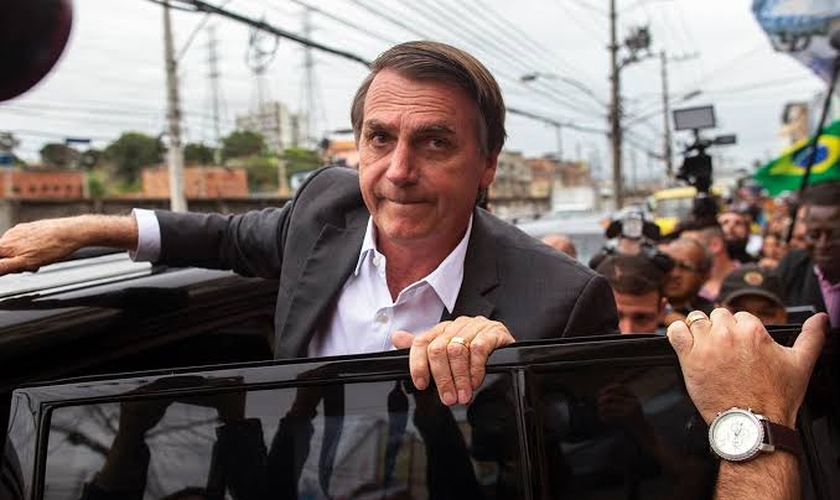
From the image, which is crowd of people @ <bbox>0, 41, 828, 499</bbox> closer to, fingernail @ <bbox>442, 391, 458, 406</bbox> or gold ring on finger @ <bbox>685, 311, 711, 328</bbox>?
fingernail @ <bbox>442, 391, 458, 406</bbox>

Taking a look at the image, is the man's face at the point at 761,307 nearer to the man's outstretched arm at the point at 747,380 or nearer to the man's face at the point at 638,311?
the man's face at the point at 638,311

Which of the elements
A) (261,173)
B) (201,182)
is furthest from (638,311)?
(261,173)

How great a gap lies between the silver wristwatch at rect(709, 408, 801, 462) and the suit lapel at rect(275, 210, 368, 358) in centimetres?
99

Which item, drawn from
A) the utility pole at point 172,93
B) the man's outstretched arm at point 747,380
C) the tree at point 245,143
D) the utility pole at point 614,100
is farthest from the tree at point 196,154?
the man's outstretched arm at point 747,380

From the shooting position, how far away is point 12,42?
0.73m

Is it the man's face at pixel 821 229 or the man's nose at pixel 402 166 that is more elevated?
the man's nose at pixel 402 166

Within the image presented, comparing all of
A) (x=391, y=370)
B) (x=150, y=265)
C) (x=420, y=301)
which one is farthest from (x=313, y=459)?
(x=150, y=265)

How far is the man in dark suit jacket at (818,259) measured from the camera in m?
3.38

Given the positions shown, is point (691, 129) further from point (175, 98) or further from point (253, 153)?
point (253, 153)

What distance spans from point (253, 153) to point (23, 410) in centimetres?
4377

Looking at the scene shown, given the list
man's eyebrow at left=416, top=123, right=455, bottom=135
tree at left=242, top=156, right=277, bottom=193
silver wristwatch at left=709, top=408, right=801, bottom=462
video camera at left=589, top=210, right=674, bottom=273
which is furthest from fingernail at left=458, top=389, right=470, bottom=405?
tree at left=242, top=156, right=277, bottom=193

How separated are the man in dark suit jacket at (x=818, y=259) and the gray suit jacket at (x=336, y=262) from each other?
1987mm

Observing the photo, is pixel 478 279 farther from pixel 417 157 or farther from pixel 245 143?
pixel 245 143

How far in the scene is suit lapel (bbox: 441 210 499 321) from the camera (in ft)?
5.68
